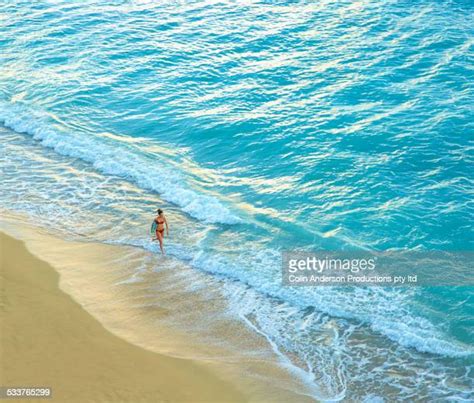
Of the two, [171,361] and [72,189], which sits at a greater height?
[72,189]

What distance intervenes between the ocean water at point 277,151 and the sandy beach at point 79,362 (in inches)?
107

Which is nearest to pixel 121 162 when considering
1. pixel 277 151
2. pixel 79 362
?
pixel 277 151

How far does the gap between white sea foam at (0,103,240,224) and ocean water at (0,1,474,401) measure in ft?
0.30

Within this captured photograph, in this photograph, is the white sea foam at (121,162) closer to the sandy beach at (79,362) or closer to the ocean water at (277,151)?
the ocean water at (277,151)

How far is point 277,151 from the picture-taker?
1022 inches

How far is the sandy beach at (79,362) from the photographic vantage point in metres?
14.9

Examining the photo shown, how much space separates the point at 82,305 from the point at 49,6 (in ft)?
95.2

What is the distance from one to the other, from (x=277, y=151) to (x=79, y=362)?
13047 millimetres

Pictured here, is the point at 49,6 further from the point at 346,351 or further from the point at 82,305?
the point at 346,351

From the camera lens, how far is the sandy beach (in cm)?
1489

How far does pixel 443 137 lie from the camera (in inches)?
998

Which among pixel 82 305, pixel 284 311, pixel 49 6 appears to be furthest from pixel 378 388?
pixel 49 6

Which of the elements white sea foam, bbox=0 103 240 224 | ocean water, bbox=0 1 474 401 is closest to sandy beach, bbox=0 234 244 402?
ocean water, bbox=0 1 474 401

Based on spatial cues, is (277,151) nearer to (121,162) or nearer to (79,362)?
(121,162)
